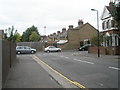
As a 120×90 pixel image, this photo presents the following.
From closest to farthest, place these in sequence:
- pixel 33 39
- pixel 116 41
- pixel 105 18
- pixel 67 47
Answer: pixel 116 41, pixel 105 18, pixel 67 47, pixel 33 39

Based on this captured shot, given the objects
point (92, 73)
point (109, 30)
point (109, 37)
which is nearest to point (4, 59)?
point (92, 73)

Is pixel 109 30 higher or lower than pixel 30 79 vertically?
higher

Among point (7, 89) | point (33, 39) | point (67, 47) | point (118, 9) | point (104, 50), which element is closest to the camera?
point (7, 89)

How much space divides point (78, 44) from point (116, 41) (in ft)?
83.8

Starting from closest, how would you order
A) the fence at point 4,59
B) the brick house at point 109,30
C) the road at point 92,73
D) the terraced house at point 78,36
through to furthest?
the fence at point 4,59 → the road at point 92,73 → the brick house at point 109,30 → the terraced house at point 78,36

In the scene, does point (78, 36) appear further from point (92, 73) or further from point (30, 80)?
point (30, 80)

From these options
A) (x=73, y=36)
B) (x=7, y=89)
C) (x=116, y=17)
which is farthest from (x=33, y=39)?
(x=7, y=89)

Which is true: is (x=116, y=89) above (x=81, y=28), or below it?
below

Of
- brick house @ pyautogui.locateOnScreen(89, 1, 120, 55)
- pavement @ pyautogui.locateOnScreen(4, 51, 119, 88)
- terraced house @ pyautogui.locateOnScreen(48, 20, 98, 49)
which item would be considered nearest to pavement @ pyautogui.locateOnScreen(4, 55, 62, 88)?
pavement @ pyautogui.locateOnScreen(4, 51, 119, 88)

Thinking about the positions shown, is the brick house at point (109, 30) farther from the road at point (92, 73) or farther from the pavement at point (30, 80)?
the pavement at point (30, 80)

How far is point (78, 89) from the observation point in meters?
7.18

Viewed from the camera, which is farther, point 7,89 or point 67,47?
point 67,47

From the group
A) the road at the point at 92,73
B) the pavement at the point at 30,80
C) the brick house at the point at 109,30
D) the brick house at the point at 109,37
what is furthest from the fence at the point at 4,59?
the brick house at the point at 109,30

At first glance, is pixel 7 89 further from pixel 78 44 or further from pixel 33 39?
pixel 33 39
